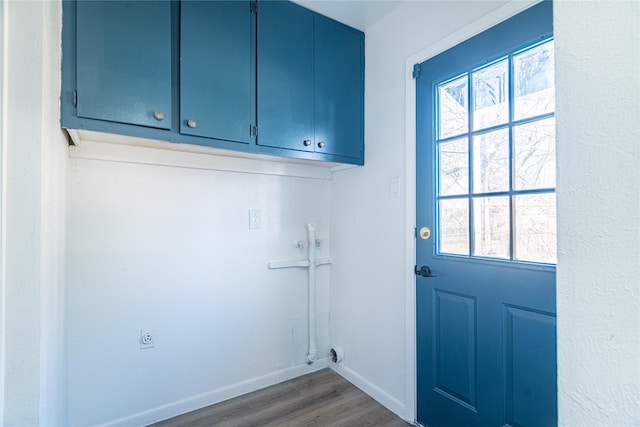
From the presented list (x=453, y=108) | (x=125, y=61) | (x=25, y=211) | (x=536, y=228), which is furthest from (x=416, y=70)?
(x=25, y=211)

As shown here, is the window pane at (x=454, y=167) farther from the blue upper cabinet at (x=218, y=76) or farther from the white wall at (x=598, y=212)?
the white wall at (x=598, y=212)

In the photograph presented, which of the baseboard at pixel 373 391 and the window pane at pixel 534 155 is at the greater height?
the window pane at pixel 534 155

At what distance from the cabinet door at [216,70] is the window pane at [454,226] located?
1122mm

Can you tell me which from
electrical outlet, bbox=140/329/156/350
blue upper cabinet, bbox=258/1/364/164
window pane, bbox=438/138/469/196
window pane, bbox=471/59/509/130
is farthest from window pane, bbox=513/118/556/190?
electrical outlet, bbox=140/329/156/350

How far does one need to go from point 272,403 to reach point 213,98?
1.83 meters

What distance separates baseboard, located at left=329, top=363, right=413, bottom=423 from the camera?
187 cm

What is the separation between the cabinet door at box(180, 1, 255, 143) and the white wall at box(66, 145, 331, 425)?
43cm

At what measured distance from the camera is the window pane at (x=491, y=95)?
1.40 meters

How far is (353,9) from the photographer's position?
192 cm

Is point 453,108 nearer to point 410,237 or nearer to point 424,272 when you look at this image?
point 410,237

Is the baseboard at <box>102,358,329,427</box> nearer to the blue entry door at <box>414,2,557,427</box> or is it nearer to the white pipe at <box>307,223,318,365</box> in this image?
the white pipe at <box>307,223,318,365</box>

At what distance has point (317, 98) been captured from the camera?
194 cm

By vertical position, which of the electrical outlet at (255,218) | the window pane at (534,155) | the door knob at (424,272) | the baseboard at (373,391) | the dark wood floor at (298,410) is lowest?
the dark wood floor at (298,410)

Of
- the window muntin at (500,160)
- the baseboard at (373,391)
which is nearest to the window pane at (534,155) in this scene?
the window muntin at (500,160)
